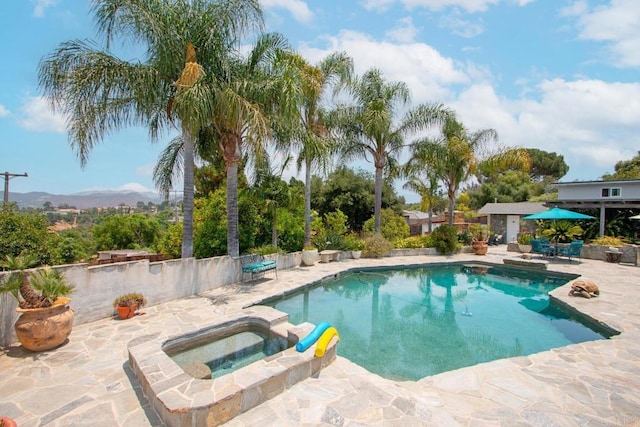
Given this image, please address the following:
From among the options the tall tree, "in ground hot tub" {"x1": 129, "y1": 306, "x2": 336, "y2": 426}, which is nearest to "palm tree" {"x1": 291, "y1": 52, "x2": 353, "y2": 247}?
"in ground hot tub" {"x1": 129, "y1": 306, "x2": 336, "y2": 426}

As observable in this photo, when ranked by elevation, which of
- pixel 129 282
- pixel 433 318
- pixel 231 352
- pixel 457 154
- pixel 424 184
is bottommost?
pixel 433 318

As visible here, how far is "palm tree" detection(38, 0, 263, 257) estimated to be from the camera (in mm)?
7891

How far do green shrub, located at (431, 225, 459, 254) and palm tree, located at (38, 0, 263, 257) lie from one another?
14.0 meters

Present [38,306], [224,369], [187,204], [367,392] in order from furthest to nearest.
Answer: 1. [187,204]
2. [224,369]
3. [38,306]
4. [367,392]

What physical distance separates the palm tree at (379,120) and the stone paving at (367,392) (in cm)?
1178

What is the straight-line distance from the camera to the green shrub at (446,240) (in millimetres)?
18042

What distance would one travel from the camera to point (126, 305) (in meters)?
7.11

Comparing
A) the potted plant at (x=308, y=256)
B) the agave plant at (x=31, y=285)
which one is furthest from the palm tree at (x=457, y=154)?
the agave plant at (x=31, y=285)

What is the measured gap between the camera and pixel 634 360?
5.53 meters

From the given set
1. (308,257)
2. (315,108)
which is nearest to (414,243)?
(308,257)

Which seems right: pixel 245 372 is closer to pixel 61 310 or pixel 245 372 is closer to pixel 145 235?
pixel 61 310

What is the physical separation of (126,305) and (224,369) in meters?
3.24

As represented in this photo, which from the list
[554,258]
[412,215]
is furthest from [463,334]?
[412,215]

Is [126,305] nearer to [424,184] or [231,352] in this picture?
[231,352]
